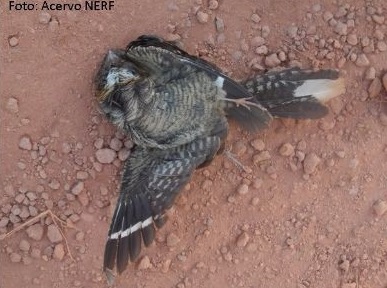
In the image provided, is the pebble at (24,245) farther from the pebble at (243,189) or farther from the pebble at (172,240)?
the pebble at (243,189)

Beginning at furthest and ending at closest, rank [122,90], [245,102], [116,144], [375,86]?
[375,86]
[116,144]
[245,102]
[122,90]

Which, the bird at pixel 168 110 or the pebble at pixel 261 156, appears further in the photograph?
the pebble at pixel 261 156

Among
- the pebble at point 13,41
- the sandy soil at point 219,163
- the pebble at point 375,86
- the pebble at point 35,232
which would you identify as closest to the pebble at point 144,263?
the sandy soil at point 219,163

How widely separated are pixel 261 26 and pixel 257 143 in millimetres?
734

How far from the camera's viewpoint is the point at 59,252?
505 centimetres

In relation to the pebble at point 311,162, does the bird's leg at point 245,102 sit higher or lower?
higher

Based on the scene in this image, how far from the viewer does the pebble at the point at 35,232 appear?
5.05 meters

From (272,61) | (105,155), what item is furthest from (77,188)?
(272,61)

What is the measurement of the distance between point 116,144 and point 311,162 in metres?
1.21

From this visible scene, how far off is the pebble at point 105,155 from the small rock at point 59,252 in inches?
22.5

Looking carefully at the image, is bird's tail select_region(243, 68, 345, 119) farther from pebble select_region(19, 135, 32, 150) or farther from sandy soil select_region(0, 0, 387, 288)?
pebble select_region(19, 135, 32, 150)

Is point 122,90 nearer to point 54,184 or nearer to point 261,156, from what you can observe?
point 54,184

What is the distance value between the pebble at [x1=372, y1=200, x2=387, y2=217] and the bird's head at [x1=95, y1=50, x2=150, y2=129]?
1606 millimetres

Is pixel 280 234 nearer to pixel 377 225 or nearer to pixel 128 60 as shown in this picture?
pixel 377 225
